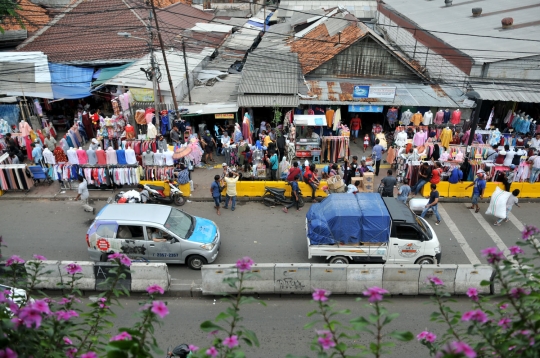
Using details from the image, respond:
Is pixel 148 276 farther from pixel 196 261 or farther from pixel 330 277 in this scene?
pixel 330 277

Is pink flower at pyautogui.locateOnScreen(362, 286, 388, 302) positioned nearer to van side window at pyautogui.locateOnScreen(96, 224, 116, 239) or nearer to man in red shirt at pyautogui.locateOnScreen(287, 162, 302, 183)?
van side window at pyautogui.locateOnScreen(96, 224, 116, 239)

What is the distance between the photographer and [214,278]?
33.6ft

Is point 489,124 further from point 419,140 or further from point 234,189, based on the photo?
point 234,189

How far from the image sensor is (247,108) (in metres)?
19.7

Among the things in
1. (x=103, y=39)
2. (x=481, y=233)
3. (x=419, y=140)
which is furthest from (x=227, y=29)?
(x=481, y=233)

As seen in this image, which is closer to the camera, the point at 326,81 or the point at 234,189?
the point at 234,189

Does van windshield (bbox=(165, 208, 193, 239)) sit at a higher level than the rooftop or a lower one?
lower

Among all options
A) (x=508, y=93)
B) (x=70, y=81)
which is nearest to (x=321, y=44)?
(x=508, y=93)

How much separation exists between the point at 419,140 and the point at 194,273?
1156 cm

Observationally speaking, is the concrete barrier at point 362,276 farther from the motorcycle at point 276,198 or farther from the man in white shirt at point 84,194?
the man in white shirt at point 84,194

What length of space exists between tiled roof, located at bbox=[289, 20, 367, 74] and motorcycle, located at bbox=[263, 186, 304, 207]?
31.7 ft

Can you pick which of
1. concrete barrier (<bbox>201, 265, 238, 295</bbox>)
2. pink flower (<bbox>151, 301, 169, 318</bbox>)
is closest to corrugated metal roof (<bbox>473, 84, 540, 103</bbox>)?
concrete barrier (<bbox>201, 265, 238, 295</bbox>)

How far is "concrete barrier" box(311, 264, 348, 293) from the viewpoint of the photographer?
10.3 m

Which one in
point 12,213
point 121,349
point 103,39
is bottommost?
point 12,213
